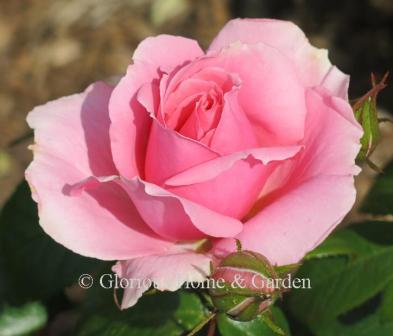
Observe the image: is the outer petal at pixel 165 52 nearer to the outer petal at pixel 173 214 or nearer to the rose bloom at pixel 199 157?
the rose bloom at pixel 199 157

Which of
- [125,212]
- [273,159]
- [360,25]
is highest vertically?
[273,159]

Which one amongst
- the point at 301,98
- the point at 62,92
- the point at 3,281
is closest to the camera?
the point at 301,98

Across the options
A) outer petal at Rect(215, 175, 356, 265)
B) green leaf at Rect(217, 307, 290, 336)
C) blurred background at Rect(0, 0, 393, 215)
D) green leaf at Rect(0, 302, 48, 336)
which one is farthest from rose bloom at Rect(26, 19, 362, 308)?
blurred background at Rect(0, 0, 393, 215)

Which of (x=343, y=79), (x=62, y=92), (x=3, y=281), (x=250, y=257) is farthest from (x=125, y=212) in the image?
(x=62, y=92)

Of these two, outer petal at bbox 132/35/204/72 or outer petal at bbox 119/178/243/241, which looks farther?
outer petal at bbox 132/35/204/72

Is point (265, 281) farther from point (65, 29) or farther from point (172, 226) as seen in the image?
point (65, 29)

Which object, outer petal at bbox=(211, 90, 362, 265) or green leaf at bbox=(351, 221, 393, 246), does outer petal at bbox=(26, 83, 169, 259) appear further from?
green leaf at bbox=(351, 221, 393, 246)
